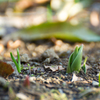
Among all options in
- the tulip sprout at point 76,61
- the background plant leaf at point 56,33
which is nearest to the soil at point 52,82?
the tulip sprout at point 76,61

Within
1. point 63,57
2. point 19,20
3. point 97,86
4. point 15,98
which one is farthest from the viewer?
point 19,20

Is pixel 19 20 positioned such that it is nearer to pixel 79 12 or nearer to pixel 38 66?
pixel 79 12

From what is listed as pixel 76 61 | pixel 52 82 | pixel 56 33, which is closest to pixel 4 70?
pixel 52 82

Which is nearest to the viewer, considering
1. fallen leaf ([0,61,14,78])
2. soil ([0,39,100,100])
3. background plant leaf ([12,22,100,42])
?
soil ([0,39,100,100])

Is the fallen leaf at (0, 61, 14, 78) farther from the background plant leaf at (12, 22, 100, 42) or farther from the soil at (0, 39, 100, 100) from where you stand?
the background plant leaf at (12, 22, 100, 42)

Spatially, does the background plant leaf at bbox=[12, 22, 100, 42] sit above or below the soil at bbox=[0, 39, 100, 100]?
above

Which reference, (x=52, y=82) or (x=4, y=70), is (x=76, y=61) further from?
(x=4, y=70)

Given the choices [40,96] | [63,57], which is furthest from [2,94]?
[63,57]

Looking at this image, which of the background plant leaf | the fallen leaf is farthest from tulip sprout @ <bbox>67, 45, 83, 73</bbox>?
the background plant leaf
